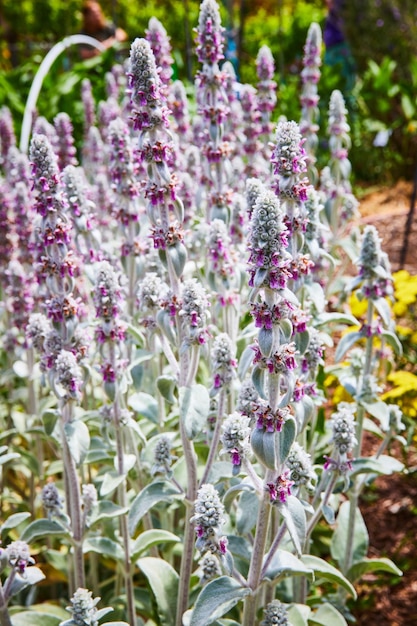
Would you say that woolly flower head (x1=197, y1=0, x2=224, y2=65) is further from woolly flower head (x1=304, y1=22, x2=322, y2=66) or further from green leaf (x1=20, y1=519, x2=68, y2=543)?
green leaf (x1=20, y1=519, x2=68, y2=543)

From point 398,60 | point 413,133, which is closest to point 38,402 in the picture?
point 413,133

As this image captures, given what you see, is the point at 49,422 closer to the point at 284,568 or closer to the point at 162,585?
the point at 162,585

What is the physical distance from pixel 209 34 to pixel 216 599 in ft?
7.13

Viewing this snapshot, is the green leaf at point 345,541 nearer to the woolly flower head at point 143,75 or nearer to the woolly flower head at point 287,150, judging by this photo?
the woolly flower head at point 287,150

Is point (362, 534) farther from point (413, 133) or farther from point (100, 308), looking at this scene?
point (413, 133)

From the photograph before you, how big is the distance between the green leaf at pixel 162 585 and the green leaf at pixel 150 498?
33cm

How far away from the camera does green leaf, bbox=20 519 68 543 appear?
2748 millimetres

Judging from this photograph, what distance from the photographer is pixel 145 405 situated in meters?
3.17

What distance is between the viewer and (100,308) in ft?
8.23

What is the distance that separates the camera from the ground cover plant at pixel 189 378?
224cm

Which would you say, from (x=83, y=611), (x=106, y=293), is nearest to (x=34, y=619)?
(x=83, y=611)

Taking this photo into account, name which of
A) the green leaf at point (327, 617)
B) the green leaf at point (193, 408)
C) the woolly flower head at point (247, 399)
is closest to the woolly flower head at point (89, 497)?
the green leaf at point (193, 408)

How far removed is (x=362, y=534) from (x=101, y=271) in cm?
183

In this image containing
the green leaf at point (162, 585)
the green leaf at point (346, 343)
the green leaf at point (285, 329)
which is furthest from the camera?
the green leaf at point (346, 343)
